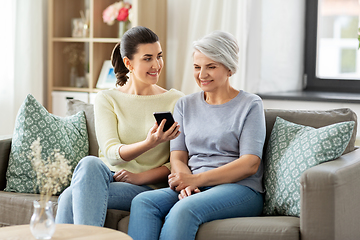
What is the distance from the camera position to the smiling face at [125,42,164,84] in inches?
79.7

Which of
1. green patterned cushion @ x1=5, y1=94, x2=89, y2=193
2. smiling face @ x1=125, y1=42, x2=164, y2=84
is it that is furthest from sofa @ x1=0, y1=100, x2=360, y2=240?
smiling face @ x1=125, y1=42, x2=164, y2=84

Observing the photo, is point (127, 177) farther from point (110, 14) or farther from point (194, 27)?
point (110, 14)

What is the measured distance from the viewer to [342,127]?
1.75m

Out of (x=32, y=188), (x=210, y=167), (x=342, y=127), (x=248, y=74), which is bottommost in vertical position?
(x=32, y=188)

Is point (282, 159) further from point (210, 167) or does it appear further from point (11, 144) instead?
point (11, 144)

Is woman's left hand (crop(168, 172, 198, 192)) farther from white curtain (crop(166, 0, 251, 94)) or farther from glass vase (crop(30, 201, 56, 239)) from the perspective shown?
white curtain (crop(166, 0, 251, 94))

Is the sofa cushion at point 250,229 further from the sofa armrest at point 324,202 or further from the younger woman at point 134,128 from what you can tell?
the younger woman at point 134,128

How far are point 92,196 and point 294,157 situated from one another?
781 millimetres

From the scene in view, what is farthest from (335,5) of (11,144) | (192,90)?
(11,144)

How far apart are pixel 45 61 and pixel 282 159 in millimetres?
2639

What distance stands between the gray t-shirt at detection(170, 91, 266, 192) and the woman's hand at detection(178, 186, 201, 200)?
11 centimetres

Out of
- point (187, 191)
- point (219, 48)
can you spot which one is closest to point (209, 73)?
point (219, 48)

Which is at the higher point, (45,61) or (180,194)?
(45,61)

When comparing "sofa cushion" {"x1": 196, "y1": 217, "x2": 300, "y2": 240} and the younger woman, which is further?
the younger woman
